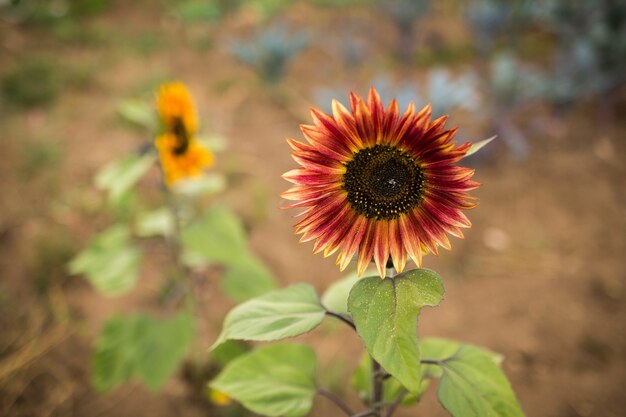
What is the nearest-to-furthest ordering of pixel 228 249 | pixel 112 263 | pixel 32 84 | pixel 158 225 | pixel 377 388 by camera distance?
1. pixel 377 388
2. pixel 228 249
3. pixel 112 263
4. pixel 158 225
5. pixel 32 84

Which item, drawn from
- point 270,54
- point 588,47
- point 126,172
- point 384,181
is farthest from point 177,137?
point 588,47

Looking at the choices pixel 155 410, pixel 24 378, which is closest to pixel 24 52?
pixel 24 378

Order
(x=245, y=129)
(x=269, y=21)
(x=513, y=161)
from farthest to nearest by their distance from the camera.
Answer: (x=269, y=21)
(x=245, y=129)
(x=513, y=161)

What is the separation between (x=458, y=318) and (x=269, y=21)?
11.4 ft

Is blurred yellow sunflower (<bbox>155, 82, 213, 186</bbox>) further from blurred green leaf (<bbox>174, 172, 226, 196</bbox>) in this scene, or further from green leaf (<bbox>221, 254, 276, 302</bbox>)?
green leaf (<bbox>221, 254, 276, 302</bbox>)

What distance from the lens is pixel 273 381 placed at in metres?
1.05

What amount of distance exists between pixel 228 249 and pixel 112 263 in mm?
491

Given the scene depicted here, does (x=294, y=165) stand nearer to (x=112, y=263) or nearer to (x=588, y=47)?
(x=112, y=263)

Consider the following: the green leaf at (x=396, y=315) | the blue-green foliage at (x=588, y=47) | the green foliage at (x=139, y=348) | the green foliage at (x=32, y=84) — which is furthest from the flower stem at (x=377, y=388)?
the green foliage at (x=32, y=84)

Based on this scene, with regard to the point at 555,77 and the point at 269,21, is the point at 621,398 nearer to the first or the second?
the point at 555,77

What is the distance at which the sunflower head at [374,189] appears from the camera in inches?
30.7

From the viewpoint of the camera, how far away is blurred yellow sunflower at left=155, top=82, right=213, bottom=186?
1.59 metres

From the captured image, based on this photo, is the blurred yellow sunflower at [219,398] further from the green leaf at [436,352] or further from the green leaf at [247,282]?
the green leaf at [436,352]

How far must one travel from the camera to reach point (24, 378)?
1989 millimetres
